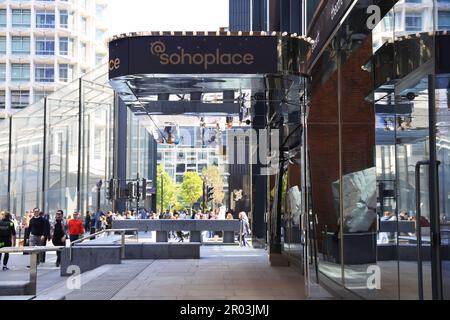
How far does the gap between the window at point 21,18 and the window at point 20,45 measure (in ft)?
6.00

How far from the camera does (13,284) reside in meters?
10.6

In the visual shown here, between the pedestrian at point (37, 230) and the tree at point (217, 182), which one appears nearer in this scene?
the pedestrian at point (37, 230)

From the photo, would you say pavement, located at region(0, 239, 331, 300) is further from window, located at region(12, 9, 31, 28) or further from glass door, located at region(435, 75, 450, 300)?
window, located at region(12, 9, 31, 28)

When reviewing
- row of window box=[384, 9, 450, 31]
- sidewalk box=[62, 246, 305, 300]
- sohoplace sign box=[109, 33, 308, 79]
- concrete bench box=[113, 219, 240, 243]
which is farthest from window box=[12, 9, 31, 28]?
row of window box=[384, 9, 450, 31]

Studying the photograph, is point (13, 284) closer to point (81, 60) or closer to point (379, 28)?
point (379, 28)

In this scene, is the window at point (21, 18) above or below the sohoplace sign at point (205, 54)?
above

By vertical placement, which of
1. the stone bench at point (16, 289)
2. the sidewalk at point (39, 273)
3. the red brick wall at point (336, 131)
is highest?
the red brick wall at point (336, 131)

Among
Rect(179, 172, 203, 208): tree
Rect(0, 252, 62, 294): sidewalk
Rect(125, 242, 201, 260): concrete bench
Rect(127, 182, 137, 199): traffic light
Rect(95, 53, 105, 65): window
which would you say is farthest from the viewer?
Rect(179, 172, 203, 208): tree

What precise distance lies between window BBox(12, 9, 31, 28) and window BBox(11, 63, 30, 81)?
5.24m

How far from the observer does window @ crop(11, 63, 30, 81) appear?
290 ft

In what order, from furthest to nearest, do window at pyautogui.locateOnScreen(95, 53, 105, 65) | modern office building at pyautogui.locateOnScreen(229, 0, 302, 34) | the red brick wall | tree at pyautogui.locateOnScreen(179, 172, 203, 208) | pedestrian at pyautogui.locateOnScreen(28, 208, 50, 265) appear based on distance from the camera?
1. tree at pyautogui.locateOnScreen(179, 172, 203, 208)
2. window at pyautogui.locateOnScreen(95, 53, 105, 65)
3. pedestrian at pyautogui.locateOnScreen(28, 208, 50, 265)
4. modern office building at pyautogui.locateOnScreen(229, 0, 302, 34)
5. the red brick wall

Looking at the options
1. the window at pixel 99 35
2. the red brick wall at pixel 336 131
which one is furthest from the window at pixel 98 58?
the red brick wall at pixel 336 131

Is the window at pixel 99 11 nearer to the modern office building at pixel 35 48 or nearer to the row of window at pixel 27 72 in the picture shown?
the modern office building at pixel 35 48

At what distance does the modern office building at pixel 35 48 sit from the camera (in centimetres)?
8806
